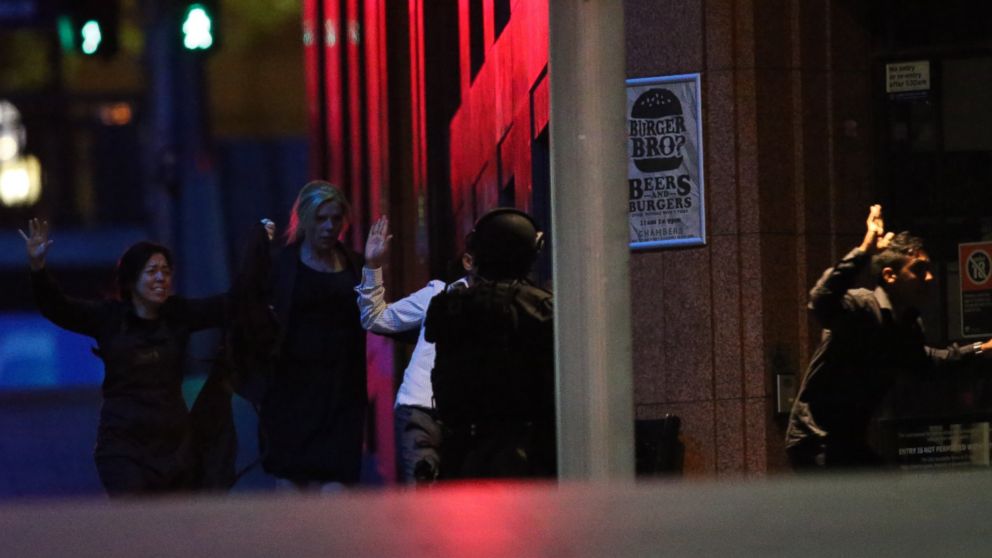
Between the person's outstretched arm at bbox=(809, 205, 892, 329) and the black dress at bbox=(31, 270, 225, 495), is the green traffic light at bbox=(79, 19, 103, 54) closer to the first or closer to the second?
the black dress at bbox=(31, 270, 225, 495)

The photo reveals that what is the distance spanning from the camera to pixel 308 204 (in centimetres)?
736

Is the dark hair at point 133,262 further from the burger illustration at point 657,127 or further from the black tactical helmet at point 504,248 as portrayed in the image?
the burger illustration at point 657,127

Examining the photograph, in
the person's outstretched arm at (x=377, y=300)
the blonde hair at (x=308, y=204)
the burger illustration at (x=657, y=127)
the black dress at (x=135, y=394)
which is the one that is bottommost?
the black dress at (x=135, y=394)

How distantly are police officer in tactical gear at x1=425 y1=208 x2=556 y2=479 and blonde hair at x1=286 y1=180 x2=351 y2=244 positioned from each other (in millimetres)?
1067

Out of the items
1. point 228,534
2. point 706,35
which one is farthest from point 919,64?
point 228,534

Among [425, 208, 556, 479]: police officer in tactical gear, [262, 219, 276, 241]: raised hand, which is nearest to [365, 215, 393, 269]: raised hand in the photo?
[262, 219, 276, 241]: raised hand

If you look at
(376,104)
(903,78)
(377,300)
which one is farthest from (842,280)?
(376,104)

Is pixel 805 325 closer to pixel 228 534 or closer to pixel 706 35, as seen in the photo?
pixel 706 35

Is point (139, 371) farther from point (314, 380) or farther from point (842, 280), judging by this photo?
point (842, 280)

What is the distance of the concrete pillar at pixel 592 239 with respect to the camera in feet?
18.1

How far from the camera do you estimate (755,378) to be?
333 inches

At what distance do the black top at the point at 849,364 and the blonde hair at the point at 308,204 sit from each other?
2.07 meters

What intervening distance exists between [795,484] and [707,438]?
175 inches

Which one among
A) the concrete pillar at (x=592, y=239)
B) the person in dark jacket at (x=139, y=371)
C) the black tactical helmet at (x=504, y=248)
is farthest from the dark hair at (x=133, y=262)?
the concrete pillar at (x=592, y=239)
